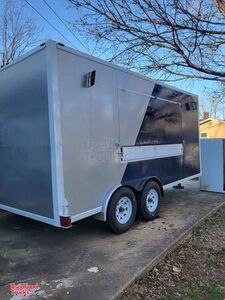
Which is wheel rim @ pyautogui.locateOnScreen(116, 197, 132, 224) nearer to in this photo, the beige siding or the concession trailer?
the concession trailer

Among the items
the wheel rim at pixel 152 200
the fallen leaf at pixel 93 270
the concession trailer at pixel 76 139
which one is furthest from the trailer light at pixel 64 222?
the wheel rim at pixel 152 200

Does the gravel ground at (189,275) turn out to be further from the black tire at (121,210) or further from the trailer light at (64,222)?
the trailer light at (64,222)

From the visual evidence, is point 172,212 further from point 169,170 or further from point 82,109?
point 82,109

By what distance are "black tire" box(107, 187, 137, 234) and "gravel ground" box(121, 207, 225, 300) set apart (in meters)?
0.97

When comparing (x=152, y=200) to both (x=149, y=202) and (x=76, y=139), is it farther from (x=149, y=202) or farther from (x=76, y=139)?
(x=76, y=139)

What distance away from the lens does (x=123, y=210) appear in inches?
204

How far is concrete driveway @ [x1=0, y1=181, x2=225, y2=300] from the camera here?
3.36 metres

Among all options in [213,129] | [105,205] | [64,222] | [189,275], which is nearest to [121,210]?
[105,205]

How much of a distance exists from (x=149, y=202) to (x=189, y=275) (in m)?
2.17

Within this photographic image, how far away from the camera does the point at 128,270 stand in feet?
12.1

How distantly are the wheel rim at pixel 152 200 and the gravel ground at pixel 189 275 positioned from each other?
102cm

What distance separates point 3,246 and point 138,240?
201 centimetres

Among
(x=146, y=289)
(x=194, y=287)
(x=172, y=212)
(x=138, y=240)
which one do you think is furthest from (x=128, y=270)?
(x=172, y=212)

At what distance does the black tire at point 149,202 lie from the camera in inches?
219
